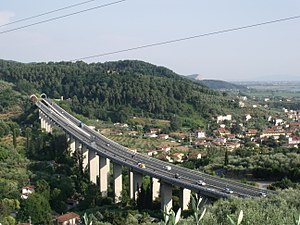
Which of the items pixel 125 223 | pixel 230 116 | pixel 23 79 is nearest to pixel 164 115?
pixel 230 116

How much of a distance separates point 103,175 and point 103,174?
3.5 inches

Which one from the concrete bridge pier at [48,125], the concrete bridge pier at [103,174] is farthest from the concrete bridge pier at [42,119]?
the concrete bridge pier at [103,174]

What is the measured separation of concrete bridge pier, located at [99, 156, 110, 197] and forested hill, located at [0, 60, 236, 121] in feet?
112

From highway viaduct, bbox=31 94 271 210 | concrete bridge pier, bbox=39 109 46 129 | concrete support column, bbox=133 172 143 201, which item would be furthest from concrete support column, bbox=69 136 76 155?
concrete support column, bbox=133 172 143 201

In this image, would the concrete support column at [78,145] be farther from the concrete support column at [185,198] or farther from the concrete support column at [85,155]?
the concrete support column at [185,198]

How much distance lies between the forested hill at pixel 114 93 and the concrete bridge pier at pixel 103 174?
34.1m

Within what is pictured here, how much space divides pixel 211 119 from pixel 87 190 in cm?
4627

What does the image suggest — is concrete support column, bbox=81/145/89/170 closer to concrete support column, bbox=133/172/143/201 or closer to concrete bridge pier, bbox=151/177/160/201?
concrete support column, bbox=133/172/143/201

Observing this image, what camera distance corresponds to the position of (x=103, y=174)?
1321 inches

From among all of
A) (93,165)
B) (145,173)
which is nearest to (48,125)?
(93,165)

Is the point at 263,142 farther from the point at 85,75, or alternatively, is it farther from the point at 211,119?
the point at 85,75

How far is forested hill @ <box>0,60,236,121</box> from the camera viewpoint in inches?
2840

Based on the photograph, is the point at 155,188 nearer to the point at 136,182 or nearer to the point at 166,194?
the point at 136,182

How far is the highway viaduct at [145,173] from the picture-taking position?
23.0m
